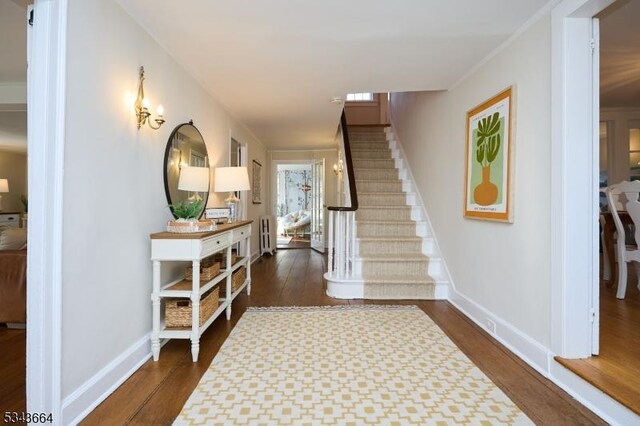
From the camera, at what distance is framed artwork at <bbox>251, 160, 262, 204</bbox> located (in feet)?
18.7

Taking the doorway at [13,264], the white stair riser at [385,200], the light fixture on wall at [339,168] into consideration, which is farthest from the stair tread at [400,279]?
the doorway at [13,264]

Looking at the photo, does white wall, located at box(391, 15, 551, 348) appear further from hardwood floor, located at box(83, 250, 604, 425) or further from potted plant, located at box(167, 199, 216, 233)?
potted plant, located at box(167, 199, 216, 233)

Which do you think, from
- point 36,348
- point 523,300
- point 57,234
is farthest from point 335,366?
point 57,234

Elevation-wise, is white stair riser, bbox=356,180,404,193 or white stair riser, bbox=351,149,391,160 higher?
→ white stair riser, bbox=351,149,391,160

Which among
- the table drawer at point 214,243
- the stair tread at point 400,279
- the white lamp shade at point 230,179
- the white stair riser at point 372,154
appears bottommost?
the stair tread at point 400,279

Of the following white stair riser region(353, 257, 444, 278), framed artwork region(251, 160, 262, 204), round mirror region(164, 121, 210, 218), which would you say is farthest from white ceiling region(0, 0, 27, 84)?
white stair riser region(353, 257, 444, 278)

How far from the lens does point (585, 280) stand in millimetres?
1811

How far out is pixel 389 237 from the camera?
13.5ft

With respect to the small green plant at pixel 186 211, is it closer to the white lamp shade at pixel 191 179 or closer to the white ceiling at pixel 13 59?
the white lamp shade at pixel 191 179

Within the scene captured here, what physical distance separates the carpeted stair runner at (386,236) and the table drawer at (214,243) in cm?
159

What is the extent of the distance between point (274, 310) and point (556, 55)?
283 centimetres

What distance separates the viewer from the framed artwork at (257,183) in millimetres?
5685

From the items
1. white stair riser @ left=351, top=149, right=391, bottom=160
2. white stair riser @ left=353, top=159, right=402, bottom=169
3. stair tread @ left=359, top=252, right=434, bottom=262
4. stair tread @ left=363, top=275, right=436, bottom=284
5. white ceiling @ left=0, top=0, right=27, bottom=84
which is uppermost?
white ceiling @ left=0, top=0, right=27, bottom=84

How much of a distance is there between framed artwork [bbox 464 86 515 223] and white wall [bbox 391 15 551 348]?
0.06 meters
